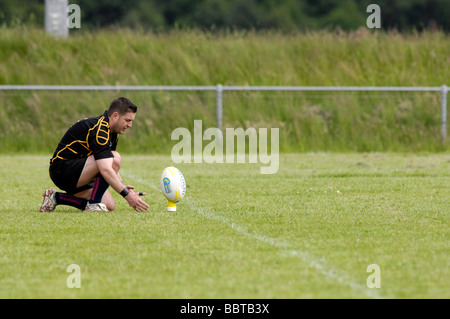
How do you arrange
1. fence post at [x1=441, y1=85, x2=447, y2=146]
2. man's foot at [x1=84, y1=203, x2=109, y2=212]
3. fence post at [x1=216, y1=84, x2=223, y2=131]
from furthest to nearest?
fence post at [x1=216, y1=84, x2=223, y2=131] → fence post at [x1=441, y1=85, x2=447, y2=146] → man's foot at [x1=84, y1=203, x2=109, y2=212]

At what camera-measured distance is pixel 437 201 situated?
9.59m

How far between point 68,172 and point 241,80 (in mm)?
12924

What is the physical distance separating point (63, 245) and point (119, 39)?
1653cm

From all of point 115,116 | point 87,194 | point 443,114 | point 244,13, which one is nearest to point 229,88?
point 443,114

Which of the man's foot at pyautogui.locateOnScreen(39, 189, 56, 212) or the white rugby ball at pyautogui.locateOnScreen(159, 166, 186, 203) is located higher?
the white rugby ball at pyautogui.locateOnScreen(159, 166, 186, 203)

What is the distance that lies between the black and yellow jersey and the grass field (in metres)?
0.68

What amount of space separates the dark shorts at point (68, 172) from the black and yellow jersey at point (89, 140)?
0.32 feet

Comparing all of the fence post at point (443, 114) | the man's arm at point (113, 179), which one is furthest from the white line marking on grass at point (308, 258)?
the fence post at point (443, 114)

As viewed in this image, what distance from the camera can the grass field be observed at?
17.2 ft

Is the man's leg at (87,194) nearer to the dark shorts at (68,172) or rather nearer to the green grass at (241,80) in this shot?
the dark shorts at (68,172)

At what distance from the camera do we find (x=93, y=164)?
855cm

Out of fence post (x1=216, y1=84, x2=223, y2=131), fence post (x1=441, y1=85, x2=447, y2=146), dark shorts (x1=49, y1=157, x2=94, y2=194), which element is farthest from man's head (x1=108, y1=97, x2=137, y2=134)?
fence post (x1=441, y1=85, x2=447, y2=146)

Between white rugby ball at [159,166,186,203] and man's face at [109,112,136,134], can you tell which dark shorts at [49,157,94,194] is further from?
white rugby ball at [159,166,186,203]
